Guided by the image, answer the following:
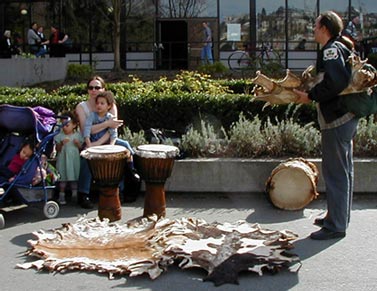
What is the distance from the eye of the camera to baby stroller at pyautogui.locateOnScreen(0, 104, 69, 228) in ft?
23.4

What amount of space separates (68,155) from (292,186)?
2.57 m

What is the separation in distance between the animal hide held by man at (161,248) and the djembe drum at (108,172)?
0.35 meters

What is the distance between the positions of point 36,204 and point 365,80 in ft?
13.2

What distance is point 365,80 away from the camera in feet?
19.8

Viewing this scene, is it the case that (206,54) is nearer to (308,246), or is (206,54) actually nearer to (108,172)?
(108,172)

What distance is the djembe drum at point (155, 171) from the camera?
22.5ft

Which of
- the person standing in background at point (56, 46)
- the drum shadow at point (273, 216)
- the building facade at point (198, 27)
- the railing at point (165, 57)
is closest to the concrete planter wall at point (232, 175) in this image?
the drum shadow at point (273, 216)

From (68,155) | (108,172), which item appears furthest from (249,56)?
(108,172)

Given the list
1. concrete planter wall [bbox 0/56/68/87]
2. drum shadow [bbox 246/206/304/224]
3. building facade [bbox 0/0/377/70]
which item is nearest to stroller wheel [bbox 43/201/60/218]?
drum shadow [bbox 246/206/304/224]

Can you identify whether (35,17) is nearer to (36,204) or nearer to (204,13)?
(204,13)

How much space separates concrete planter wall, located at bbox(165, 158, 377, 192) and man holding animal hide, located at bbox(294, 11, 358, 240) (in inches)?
67.1

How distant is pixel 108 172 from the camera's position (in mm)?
6746

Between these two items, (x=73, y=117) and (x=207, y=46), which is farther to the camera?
(x=207, y=46)

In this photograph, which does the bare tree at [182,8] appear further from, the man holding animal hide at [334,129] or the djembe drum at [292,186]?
the man holding animal hide at [334,129]
